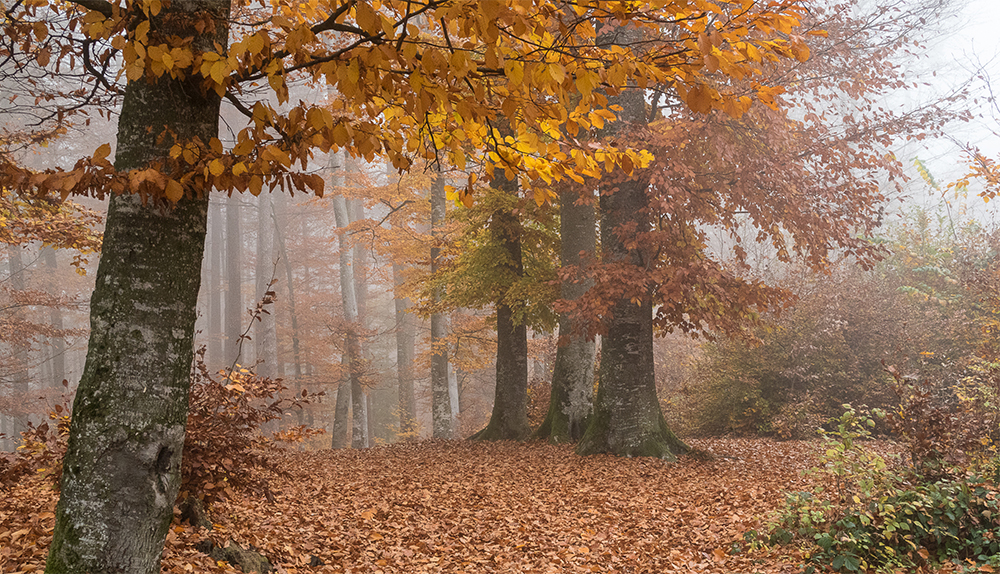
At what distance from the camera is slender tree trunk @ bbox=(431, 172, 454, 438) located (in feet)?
46.4

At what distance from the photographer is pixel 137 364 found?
2523 mm

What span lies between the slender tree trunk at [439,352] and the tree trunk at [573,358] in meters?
4.27

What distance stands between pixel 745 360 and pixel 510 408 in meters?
5.04

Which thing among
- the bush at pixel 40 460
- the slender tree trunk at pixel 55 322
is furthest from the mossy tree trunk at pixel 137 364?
the slender tree trunk at pixel 55 322

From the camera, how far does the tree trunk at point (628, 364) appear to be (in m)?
8.57

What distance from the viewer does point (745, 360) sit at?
12.5 m

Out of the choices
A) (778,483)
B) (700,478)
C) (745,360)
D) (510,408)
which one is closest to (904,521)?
(778,483)

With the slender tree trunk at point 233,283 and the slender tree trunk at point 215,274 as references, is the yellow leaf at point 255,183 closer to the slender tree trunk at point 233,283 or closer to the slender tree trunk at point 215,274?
the slender tree trunk at point 233,283

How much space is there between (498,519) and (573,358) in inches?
198

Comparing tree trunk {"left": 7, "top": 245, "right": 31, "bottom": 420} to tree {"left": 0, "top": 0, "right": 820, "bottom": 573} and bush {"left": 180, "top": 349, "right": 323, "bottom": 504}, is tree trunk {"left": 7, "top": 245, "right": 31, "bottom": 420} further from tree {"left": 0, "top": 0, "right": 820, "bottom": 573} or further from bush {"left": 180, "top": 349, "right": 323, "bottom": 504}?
tree {"left": 0, "top": 0, "right": 820, "bottom": 573}

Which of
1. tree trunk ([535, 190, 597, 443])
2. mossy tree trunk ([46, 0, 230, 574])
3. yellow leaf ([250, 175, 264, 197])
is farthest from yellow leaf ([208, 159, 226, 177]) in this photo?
tree trunk ([535, 190, 597, 443])

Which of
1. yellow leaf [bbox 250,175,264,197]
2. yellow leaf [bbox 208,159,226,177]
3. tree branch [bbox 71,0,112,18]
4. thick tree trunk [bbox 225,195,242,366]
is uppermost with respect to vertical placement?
thick tree trunk [bbox 225,195,242,366]

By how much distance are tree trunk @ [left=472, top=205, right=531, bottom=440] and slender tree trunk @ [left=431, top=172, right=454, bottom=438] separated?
2.92 m

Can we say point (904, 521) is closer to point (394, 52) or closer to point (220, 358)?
point (394, 52)
